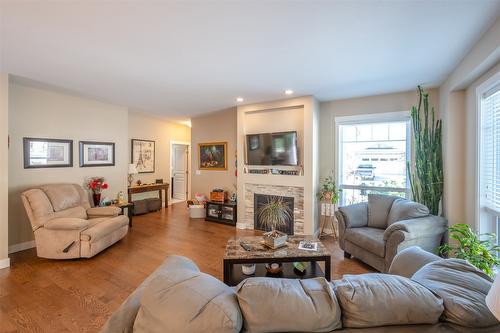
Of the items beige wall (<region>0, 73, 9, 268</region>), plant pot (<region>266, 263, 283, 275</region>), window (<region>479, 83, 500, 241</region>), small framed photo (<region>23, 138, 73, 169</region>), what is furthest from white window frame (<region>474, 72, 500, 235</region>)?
small framed photo (<region>23, 138, 73, 169</region>)

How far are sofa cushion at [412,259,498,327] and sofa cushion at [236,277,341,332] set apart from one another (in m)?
0.48

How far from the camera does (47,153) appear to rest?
382cm

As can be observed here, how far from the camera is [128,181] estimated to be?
560 centimetres

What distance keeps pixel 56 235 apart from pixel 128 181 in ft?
8.57

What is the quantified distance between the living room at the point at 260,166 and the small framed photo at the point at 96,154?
4cm

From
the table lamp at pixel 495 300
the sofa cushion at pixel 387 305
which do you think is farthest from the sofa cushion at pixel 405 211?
the table lamp at pixel 495 300

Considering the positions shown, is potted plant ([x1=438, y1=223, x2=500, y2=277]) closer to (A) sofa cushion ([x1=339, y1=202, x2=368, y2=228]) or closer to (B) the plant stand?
(A) sofa cushion ([x1=339, y1=202, x2=368, y2=228])

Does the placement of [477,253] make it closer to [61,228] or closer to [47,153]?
[61,228]

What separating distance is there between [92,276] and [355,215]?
11.7 ft

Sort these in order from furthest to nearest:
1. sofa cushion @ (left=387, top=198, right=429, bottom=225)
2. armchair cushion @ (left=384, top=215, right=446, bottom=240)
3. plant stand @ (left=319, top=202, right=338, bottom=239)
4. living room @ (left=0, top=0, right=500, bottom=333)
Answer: plant stand @ (left=319, top=202, right=338, bottom=239) → sofa cushion @ (left=387, top=198, right=429, bottom=225) → armchair cushion @ (left=384, top=215, right=446, bottom=240) → living room @ (left=0, top=0, right=500, bottom=333)

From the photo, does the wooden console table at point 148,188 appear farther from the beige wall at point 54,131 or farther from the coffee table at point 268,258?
the coffee table at point 268,258

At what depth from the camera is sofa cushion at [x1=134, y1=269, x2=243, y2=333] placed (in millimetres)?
799

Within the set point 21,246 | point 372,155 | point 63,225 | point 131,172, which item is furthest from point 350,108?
point 21,246

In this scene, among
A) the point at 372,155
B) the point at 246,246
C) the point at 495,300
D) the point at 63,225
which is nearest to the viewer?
the point at 495,300
